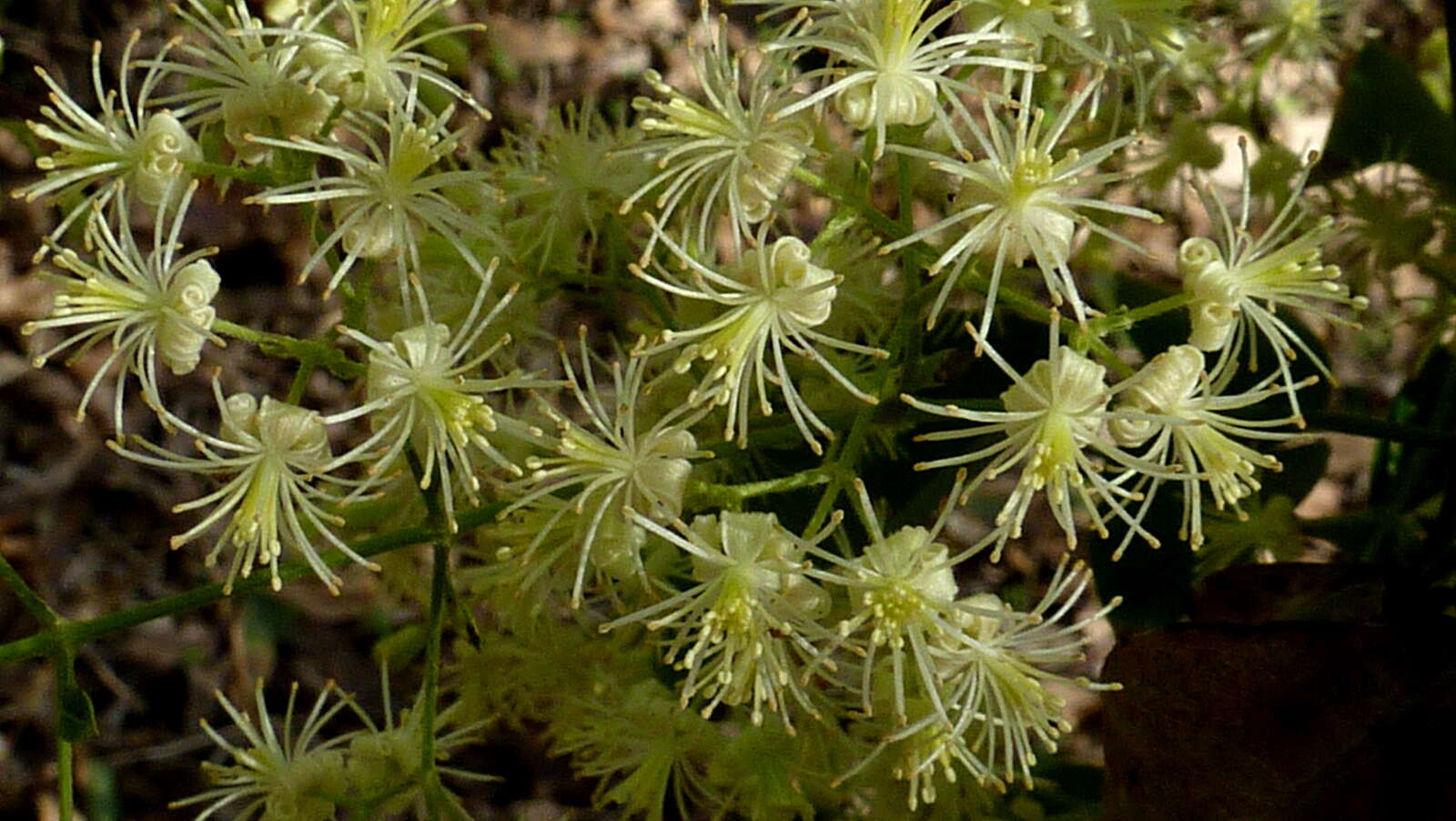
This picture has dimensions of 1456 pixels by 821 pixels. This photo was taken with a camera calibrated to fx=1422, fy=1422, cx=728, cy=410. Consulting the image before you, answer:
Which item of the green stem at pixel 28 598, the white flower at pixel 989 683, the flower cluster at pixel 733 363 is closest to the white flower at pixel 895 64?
the flower cluster at pixel 733 363

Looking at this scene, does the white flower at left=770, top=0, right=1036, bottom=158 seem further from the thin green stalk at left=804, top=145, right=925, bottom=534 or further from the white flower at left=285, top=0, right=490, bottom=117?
the white flower at left=285, top=0, right=490, bottom=117

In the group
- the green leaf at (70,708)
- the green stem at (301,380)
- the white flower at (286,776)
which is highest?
the green stem at (301,380)

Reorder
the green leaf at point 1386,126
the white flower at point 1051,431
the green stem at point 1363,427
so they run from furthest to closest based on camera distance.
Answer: the green leaf at point 1386,126 → the green stem at point 1363,427 → the white flower at point 1051,431

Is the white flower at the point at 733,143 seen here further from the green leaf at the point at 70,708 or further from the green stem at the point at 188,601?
the green leaf at the point at 70,708

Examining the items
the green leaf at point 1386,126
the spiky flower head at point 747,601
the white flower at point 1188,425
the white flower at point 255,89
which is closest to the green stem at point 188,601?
the spiky flower head at point 747,601

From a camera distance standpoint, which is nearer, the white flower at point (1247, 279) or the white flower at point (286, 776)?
the white flower at point (1247, 279)

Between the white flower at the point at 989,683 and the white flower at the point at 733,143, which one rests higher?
the white flower at the point at 733,143

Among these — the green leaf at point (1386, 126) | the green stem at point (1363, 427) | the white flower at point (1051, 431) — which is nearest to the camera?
the white flower at point (1051, 431)

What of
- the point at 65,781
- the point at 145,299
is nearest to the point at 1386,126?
the point at 145,299

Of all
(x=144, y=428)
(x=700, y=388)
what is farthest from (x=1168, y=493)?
(x=144, y=428)
